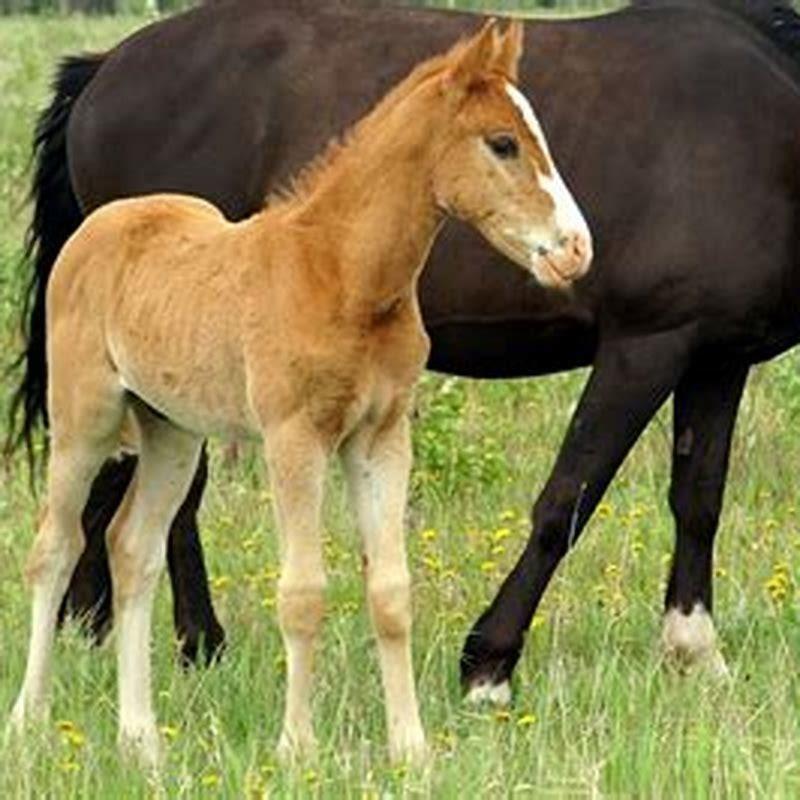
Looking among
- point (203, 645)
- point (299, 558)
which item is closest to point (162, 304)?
point (299, 558)

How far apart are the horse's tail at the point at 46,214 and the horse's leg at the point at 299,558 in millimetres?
→ 2062

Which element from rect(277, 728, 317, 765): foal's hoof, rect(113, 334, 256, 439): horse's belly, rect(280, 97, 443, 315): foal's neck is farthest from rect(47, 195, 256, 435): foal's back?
rect(277, 728, 317, 765): foal's hoof

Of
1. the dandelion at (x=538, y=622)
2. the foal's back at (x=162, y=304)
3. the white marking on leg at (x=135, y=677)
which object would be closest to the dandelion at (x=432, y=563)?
the dandelion at (x=538, y=622)

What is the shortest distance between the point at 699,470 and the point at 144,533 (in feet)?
5.63

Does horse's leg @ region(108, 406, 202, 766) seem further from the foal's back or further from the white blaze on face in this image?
the white blaze on face

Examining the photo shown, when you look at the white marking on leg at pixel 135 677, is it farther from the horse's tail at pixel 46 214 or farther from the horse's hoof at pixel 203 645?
the horse's tail at pixel 46 214

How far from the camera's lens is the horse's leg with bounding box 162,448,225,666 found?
6691 mm

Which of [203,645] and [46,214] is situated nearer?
[203,645]

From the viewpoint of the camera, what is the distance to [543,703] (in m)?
5.63

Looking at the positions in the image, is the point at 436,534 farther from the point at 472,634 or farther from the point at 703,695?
the point at 703,695

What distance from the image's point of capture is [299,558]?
5262mm

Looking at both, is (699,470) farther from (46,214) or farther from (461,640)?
(46,214)

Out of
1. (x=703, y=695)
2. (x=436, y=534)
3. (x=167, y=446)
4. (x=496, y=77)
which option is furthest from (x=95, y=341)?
(x=436, y=534)

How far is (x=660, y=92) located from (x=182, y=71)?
4.56ft
